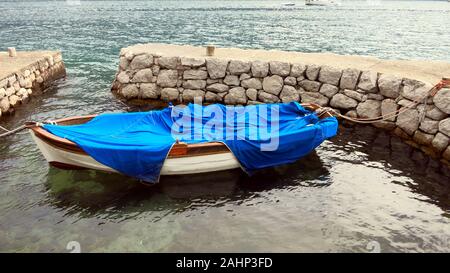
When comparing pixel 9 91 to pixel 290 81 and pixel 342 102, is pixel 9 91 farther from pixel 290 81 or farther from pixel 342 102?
pixel 342 102

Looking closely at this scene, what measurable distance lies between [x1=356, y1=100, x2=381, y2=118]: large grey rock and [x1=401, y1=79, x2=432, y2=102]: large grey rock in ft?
3.33

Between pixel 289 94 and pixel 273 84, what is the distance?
782 millimetres

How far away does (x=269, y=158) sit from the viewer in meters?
9.66

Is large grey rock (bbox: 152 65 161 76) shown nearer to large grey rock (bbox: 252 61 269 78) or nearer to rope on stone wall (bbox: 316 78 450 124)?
large grey rock (bbox: 252 61 269 78)

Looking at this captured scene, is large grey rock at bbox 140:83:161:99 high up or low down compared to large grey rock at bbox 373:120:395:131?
up

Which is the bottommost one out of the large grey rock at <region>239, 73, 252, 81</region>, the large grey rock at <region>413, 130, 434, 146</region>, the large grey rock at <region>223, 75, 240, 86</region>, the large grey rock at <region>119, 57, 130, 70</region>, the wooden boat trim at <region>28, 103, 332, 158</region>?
the large grey rock at <region>413, 130, 434, 146</region>

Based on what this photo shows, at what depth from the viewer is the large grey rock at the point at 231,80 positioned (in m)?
15.1

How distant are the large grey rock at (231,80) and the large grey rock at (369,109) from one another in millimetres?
5030

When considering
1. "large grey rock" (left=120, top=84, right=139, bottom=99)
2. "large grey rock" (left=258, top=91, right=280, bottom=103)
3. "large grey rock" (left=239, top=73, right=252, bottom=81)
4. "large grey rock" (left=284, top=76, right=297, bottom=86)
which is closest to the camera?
"large grey rock" (left=284, top=76, right=297, bottom=86)

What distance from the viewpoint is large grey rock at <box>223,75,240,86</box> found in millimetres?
15141

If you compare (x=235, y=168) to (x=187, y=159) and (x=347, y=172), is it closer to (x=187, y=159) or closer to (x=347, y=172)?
(x=187, y=159)

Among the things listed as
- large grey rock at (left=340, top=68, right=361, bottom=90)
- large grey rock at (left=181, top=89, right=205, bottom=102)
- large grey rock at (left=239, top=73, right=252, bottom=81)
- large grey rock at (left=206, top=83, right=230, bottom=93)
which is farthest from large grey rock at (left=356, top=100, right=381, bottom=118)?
large grey rock at (left=181, top=89, right=205, bottom=102)

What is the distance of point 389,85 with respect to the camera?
12430 millimetres
